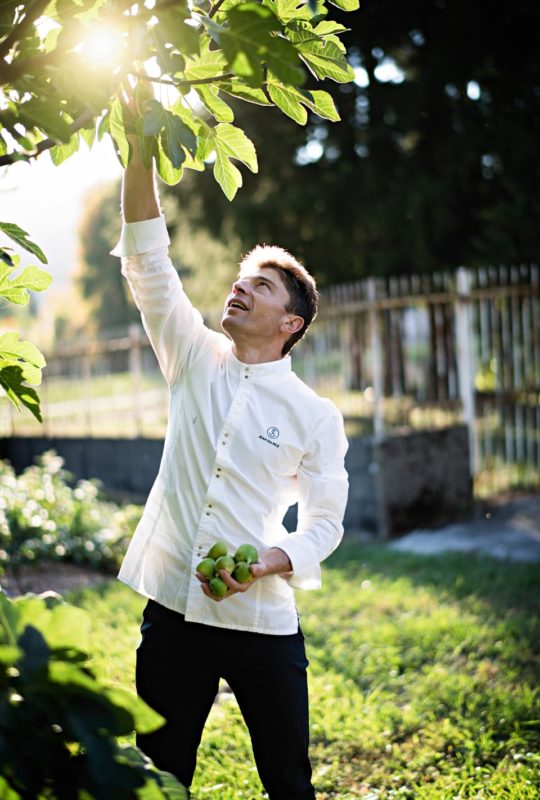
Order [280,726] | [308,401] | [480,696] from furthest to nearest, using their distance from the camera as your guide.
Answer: [480,696], [308,401], [280,726]

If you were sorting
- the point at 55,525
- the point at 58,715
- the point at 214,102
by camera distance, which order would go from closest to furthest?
the point at 58,715
the point at 214,102
the point at 55,525

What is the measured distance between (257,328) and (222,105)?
0.89 metres

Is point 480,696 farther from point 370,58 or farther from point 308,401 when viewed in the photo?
point 370,58

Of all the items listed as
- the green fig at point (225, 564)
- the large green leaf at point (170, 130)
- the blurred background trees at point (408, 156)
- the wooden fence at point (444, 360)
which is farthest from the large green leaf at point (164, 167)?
the blurred background trees at point (408, 156)

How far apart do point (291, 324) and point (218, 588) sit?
94 centimetres

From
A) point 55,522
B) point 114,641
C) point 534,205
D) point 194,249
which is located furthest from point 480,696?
point 194,249

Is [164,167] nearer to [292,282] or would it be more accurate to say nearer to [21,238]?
[21,238]

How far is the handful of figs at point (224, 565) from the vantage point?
241cm

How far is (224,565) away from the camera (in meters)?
2.42

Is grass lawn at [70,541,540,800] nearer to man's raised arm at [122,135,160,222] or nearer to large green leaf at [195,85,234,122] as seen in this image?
man's raised arm at [122,135,160,222]

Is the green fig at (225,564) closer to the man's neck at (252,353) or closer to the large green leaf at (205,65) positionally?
the man's neck at (252,353)

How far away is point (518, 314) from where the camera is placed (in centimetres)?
1023

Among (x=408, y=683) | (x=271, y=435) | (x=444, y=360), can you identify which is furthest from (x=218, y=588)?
(x=444, y=360)

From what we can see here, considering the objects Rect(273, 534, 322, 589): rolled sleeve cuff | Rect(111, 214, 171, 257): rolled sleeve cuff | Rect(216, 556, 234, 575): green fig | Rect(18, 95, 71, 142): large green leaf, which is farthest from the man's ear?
Rect(18, 95, 71, 142): large green leaf
